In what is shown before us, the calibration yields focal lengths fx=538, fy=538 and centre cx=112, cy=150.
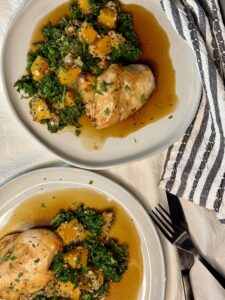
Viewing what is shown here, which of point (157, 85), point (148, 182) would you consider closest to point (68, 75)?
point (157, 85)

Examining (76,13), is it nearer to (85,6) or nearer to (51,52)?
(85,6)

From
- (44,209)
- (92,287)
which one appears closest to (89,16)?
(44,209)

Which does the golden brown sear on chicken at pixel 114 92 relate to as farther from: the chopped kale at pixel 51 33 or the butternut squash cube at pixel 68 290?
the butternut squash cube at pixel 68 290

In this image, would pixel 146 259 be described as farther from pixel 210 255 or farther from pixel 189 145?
pixel 189 145

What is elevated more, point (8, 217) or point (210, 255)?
point (8, 217)

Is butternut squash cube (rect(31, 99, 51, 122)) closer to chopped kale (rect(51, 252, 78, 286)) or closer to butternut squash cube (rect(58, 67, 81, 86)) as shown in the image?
butternut squash cube (rect(58, 67, 81, 86))
